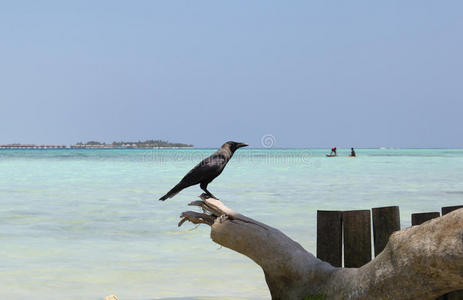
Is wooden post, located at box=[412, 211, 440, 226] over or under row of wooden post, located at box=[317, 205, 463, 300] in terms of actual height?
over

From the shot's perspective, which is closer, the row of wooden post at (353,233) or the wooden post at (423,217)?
the wooden post at (423,217)

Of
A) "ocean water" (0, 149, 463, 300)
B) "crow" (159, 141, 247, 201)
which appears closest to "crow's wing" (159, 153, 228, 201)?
"crow" (159, 141, 247, 201)

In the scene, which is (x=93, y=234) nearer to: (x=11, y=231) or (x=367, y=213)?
(x=11, y=231)

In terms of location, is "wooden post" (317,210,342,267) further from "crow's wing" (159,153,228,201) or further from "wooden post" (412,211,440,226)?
"crow's wing" (159,153,228,201)

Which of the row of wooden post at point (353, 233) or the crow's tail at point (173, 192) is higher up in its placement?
the crow's tail at point (173, 192)

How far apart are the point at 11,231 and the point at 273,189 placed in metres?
12.5

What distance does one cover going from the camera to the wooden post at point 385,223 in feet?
14.1

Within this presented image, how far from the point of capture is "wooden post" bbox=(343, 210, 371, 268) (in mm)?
4375

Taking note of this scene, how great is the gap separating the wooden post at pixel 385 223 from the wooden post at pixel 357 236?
0.25 ft

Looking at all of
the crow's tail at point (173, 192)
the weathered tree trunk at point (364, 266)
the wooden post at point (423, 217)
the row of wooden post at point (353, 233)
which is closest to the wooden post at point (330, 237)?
the row of wooden post at point (353, 233)

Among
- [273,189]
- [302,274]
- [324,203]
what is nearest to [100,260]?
[302,274]

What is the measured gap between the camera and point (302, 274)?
438 centimetres

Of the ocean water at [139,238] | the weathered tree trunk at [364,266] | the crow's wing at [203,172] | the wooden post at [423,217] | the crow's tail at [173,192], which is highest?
the crow's wing at [203,172]

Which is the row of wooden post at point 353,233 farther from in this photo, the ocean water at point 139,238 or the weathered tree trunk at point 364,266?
the ocean water at point 139,238
